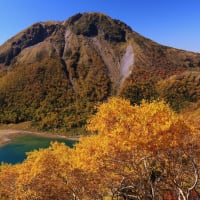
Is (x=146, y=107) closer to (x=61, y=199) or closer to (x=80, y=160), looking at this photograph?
(x=80, y=160)

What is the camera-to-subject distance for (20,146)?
160 m

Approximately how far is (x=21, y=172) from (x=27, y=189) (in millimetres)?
2455

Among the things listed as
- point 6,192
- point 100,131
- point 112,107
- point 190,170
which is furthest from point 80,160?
point 6,192

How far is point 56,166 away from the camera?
4216 centimetres

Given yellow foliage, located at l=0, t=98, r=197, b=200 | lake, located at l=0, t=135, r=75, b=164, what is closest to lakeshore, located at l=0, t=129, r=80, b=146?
lake, located at l=0, t=135, r=75, b=164

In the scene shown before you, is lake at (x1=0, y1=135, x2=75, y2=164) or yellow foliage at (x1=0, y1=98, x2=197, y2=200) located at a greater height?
yellow foliage at (x1=0, y1=98, x2=197, y2=200)

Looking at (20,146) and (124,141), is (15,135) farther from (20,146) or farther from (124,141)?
(124,141)

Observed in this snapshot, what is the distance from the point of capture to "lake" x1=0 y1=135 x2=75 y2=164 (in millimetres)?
138325

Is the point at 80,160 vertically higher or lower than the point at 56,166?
higher

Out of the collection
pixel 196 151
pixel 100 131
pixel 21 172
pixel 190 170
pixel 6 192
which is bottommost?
pixel 6 192

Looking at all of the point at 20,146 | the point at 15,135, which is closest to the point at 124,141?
the point at 20,146

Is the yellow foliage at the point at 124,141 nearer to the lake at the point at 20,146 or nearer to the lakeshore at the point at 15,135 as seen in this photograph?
the lake at the point at 20,146

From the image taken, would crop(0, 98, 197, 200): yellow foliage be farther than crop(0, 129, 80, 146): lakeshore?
No

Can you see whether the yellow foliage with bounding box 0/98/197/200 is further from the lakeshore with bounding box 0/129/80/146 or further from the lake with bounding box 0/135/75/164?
the lakeshore with bounding box 0/129/80/146
